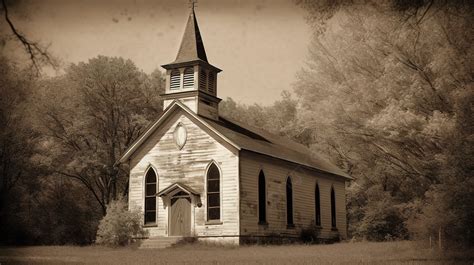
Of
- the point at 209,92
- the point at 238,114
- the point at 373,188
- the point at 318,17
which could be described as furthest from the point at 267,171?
the point at 238,114

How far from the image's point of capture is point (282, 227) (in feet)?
92.5

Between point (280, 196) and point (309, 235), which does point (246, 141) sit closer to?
point (280, 196)

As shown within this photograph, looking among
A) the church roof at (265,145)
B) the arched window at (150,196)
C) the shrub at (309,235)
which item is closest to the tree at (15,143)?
the arched window at (150,196)

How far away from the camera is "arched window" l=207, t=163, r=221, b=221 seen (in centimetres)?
2573

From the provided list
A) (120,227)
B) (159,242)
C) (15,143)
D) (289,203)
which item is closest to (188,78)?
(120,227)

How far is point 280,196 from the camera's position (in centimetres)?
2848

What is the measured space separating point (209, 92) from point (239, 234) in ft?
25.5

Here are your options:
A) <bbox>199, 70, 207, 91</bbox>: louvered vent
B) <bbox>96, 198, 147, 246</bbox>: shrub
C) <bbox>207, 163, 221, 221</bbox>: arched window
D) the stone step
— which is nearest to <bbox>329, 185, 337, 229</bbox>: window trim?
<bbox>207, 163, 221, 221</bbox>: arched window

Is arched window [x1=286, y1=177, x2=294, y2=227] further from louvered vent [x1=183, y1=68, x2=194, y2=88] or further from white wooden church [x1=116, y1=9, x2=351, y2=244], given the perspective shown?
louvered vent [x1=183, y1=68, x2=194, y2=88]

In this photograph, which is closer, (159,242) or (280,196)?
(159,242)

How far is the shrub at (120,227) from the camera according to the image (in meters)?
26.3

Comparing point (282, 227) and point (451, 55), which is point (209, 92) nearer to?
point (282, 227)

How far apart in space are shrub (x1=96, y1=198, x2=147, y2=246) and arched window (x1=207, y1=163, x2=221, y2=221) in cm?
356

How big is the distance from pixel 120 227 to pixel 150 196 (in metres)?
2.15
